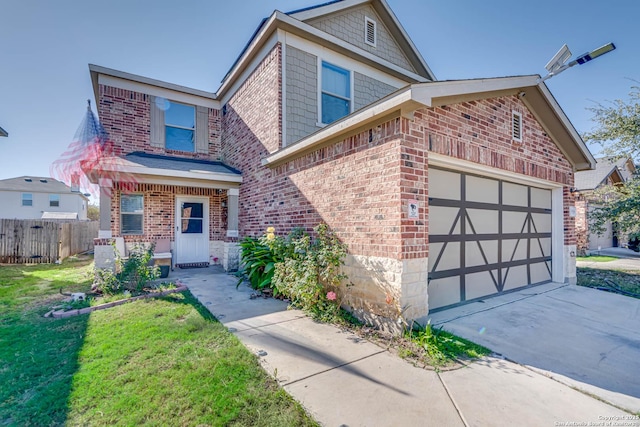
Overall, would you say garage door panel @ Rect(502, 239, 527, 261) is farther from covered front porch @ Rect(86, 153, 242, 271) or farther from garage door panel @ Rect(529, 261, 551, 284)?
covered front porch @ Rect(86, 153, 242, 271)

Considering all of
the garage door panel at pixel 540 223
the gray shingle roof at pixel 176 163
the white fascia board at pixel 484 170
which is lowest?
the garage door panel at pixel 540 223

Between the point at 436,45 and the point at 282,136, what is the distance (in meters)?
7.06

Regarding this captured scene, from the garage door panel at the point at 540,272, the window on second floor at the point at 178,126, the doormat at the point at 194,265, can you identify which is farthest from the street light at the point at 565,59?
the doormat at the point at 194,265

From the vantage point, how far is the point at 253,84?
8.30 m

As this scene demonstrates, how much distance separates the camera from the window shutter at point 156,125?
9414 mm

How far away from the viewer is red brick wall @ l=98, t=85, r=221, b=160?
8.81 metres

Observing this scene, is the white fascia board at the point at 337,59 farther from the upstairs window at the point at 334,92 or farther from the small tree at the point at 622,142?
the small tree at the point at 622,142

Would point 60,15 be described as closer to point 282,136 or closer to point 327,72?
point 282,136

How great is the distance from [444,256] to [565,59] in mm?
4232

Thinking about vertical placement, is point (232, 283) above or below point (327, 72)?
below

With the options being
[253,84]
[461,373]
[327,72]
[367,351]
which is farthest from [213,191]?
[461,373]

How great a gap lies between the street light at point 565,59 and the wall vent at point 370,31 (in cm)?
543

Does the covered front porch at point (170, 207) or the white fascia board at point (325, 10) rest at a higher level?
the white fascia board at point (325, 10)

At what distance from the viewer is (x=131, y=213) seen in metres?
8.88
